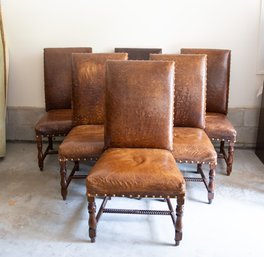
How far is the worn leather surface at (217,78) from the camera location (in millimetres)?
3348

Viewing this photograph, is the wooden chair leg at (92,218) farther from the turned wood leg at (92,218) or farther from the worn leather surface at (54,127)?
the worn leather surface at (54,127)

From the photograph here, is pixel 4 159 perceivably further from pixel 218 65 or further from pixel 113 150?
pixel 218 65

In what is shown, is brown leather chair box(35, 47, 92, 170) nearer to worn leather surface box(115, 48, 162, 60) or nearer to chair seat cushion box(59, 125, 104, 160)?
worn leather surface box(115, 48, 162, 60)

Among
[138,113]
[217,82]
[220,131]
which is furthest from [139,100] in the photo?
[217,82]

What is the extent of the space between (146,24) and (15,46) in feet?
4.30

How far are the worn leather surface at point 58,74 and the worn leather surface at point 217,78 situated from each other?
113 centimetres

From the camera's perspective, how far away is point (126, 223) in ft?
8.24

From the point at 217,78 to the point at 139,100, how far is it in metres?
1.20

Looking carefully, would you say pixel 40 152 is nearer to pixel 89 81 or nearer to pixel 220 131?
pixel 89 81

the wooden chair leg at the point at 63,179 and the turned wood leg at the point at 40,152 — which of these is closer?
the wooden chair leg at the point at 63,179

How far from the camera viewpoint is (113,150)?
8.03 ft

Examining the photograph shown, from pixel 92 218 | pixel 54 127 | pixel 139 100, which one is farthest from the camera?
pixel 54 127

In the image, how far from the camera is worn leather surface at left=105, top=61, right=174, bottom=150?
2.44 meters

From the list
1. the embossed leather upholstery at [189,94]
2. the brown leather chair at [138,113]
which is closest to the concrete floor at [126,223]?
the brown leather chair at [138,113]
